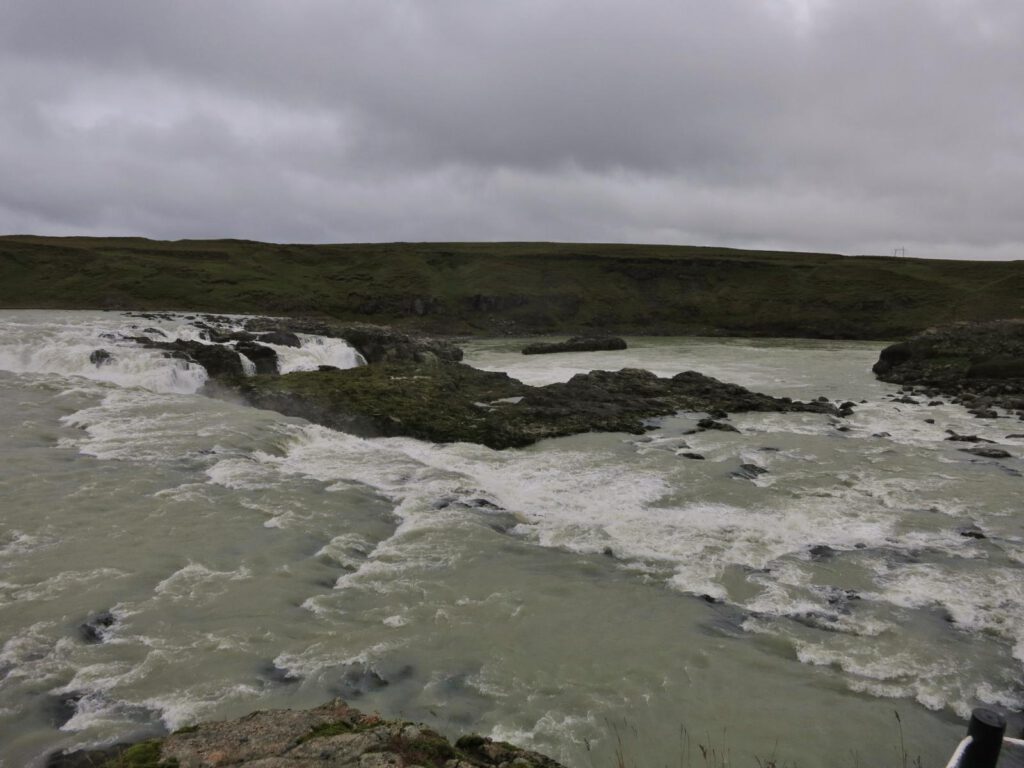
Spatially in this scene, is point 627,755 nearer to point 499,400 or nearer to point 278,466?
point 278,466

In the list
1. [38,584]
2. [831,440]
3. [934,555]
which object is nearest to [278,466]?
[38,584]

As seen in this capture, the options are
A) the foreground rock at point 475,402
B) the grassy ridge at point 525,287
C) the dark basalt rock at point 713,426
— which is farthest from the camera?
the grassy ridge at point 525,287

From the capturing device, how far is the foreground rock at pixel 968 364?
90.4 feet

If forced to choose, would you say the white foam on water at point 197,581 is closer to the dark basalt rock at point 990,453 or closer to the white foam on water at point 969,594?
the white foam on water at point 969,594

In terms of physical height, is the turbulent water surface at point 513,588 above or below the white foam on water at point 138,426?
below

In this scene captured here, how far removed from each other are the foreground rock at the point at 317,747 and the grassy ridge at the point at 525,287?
64.7 m

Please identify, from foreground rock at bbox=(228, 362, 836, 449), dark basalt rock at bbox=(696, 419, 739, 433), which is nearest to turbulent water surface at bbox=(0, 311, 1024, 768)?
foreground rock at bbox=(228, 362, 836, 449)

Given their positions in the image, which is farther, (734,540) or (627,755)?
(734,540)

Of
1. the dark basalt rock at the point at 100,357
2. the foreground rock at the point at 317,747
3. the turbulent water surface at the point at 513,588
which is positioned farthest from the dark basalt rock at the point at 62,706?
the dark basalt rock at the point at 100,357

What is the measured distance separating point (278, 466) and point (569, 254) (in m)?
78.1

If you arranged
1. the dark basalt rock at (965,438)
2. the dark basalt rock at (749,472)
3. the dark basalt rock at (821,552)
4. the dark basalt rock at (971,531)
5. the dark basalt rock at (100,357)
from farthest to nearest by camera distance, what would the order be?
the dark basalt rock at (100,357) → the dark basalt rock at (965,438) → the dark basalt rock at (749,472) → the dark basalt rock at (971,531) → the dark basalt rock at (821,552)

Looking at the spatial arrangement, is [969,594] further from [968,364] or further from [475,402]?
[968,364]

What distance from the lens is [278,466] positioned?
14.2 m

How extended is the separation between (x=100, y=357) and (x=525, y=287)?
5826cm
